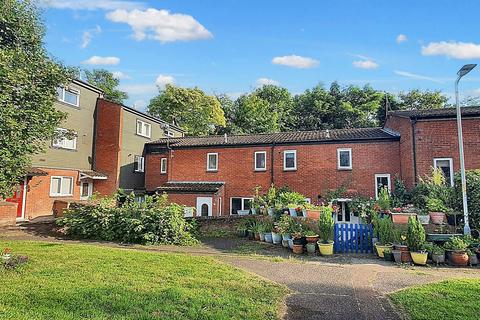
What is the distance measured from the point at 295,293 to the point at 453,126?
13.6 metres

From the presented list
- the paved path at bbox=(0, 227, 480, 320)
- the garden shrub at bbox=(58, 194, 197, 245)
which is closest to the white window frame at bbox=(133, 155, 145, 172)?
the garden shrub at bbox=(58, 194, 197, 245)

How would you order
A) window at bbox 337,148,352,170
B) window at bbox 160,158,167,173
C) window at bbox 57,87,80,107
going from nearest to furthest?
window at bbox 337,148,352,170 → window at bbox 57,87,80,107 → window at bbox 160,158,167,173

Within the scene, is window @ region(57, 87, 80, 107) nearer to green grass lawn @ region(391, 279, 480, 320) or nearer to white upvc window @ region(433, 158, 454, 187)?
→ green grass lawn @ region(391, 279, 480, 320)

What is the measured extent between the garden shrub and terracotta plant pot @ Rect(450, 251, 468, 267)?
925 centimetres

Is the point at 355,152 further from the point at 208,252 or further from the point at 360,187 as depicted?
the point at 208,252

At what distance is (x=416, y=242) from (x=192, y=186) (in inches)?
593

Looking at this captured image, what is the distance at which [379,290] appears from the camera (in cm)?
672

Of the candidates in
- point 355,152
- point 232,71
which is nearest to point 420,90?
point 355,152

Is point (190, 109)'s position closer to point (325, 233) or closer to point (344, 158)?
point (344, 158)

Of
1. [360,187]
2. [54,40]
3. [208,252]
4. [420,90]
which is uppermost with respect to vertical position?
[420,90]

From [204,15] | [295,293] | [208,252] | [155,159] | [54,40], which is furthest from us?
[155,159]

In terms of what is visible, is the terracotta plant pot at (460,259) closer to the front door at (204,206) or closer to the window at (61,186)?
the front door at (204,206)

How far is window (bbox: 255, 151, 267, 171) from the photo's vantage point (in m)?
21.5

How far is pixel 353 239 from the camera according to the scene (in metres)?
11.7
